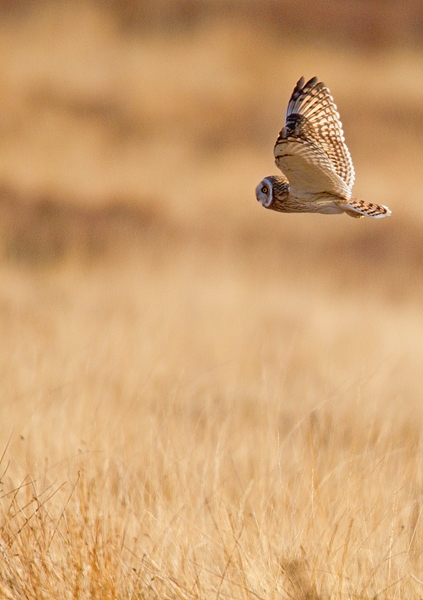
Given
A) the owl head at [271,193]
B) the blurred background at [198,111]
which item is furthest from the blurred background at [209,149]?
the owl head at [271,193]

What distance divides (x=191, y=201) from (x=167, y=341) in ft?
20.5

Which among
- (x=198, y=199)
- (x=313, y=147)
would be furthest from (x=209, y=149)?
(x=313, y=147)

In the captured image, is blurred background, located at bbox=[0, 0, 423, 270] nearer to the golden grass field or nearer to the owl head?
the golden grass field

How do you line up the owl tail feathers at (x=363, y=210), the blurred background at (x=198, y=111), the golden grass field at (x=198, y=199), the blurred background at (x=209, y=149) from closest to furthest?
the owl tail feathers at (x=363, y=210)
the golden grass field at (x=198, y=199)
the blurred background at (x=209, y=149)
the blurred background at (x=198, y=111)

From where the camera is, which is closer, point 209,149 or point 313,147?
point 313,147

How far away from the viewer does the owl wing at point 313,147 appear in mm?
830

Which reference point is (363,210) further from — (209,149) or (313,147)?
(209,149)

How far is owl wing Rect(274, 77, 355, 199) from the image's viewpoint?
2.72ft

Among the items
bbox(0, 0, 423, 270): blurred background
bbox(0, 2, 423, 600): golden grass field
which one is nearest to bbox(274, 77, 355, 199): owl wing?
bbox(0, 2, 423, 600): golden grass field

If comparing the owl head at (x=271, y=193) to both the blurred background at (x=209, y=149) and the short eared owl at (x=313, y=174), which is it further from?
the blurred background at (x=209, y=149)

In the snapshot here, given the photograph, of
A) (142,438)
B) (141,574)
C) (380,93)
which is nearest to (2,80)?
(380,93)

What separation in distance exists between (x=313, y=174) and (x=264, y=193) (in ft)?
0.20

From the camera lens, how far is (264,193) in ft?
2.83

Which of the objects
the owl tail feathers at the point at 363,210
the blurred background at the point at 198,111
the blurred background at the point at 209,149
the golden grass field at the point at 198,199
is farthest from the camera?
the blurred background at the point at 198,111
